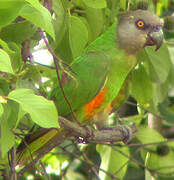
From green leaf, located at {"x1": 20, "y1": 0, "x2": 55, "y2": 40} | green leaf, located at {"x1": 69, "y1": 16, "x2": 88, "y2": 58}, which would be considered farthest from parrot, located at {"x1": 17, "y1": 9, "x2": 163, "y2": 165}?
green leaf, located at {"x1": 20, "y1": 0, "x2": 55, "y2": 40}

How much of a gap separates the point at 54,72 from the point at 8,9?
0.82 m

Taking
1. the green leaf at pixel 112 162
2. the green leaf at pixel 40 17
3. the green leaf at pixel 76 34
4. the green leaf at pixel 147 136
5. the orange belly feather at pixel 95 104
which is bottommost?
the green leaf at pixel 112 162

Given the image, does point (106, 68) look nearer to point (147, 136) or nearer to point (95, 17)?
point (95, 17)

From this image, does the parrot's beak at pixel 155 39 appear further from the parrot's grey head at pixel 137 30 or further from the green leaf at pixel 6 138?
the green leaf at pixel 6 138

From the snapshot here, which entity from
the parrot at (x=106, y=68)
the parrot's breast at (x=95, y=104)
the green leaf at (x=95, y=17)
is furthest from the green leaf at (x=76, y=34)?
the parrot's breast at (x=95, y=104)

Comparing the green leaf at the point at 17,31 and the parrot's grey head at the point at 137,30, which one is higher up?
the green leaf at the point at 17,31

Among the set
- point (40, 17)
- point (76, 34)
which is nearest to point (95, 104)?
point (76, 34)

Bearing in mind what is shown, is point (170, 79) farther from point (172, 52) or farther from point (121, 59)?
point (121, 59)

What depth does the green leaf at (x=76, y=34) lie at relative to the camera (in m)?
1.53

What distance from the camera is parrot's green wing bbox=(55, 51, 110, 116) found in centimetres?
188

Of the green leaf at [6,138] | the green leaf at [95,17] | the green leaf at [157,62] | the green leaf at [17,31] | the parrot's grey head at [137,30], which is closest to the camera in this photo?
the green leaf at [6,138]

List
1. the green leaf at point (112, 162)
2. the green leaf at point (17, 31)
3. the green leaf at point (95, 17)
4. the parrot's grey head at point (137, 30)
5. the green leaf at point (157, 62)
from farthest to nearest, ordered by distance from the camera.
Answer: the green leaf at point (112, 162), the parrot's grey head at point (137, 30), the green leaf at point (157, 62), the green leaf at point (95, 17), the green leaf at point (17, 31)

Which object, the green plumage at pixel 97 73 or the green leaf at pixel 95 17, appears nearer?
the green leaf at pixel 95 17

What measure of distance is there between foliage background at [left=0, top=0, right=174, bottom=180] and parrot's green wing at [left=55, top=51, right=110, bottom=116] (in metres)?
0.09
